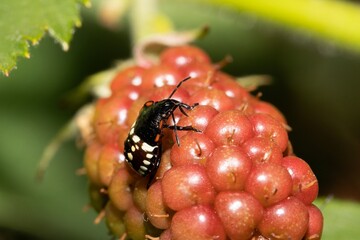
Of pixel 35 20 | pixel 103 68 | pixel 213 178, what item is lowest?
pixel 103 68

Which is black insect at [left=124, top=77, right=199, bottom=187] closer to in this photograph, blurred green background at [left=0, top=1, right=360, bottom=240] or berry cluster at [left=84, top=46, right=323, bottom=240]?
berry cluster at [left=84, top=46, right=323, bottom=240]

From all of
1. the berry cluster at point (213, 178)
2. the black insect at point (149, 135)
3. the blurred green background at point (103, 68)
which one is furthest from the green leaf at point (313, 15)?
the black insect at point (149, 135)

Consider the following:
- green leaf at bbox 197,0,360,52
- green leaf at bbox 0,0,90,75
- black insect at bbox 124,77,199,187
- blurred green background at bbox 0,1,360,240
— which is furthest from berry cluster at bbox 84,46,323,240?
green leaf at bbox 197,0,360,52

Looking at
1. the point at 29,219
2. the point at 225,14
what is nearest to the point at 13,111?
the point at 29,219

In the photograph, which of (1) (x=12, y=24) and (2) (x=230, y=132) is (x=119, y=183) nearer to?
(2) (x=230, y=132)

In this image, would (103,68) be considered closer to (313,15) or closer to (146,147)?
(313,15)

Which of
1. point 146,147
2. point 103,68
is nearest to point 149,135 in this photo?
point 146,147
